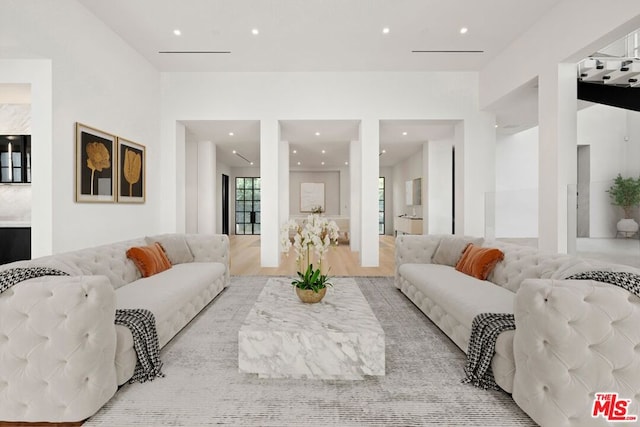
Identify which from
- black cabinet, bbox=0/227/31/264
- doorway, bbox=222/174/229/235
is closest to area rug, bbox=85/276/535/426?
black cabinet, bbox=0/227/31/264

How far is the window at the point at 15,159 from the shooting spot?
4.08 m

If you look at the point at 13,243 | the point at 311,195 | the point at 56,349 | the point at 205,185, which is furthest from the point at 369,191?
the point at 311,195

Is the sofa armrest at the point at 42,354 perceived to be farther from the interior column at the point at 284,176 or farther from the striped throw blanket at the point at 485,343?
the interior column at the point at 284,176

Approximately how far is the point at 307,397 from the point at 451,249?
2.79 metres

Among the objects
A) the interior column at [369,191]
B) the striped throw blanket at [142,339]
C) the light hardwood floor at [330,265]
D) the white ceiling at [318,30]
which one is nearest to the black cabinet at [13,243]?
the striped throw blanket at [142,339]

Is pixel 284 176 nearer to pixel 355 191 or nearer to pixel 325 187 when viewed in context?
pixel 355 191

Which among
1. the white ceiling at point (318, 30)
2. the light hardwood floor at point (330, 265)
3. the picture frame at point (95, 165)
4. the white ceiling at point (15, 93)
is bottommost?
the light hardwood floor at point (330, 265)

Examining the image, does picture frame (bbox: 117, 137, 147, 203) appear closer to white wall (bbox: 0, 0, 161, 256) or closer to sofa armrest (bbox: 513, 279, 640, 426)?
white wall (bbox: 0, 0, 161, 256)

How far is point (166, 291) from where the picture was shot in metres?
2.80

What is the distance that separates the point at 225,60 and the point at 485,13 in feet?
12.7

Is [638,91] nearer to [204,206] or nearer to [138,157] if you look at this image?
[138,157]

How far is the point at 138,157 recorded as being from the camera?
498 cm

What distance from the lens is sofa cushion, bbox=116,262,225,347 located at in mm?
2465

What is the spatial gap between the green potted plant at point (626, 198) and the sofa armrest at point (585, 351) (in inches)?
101
